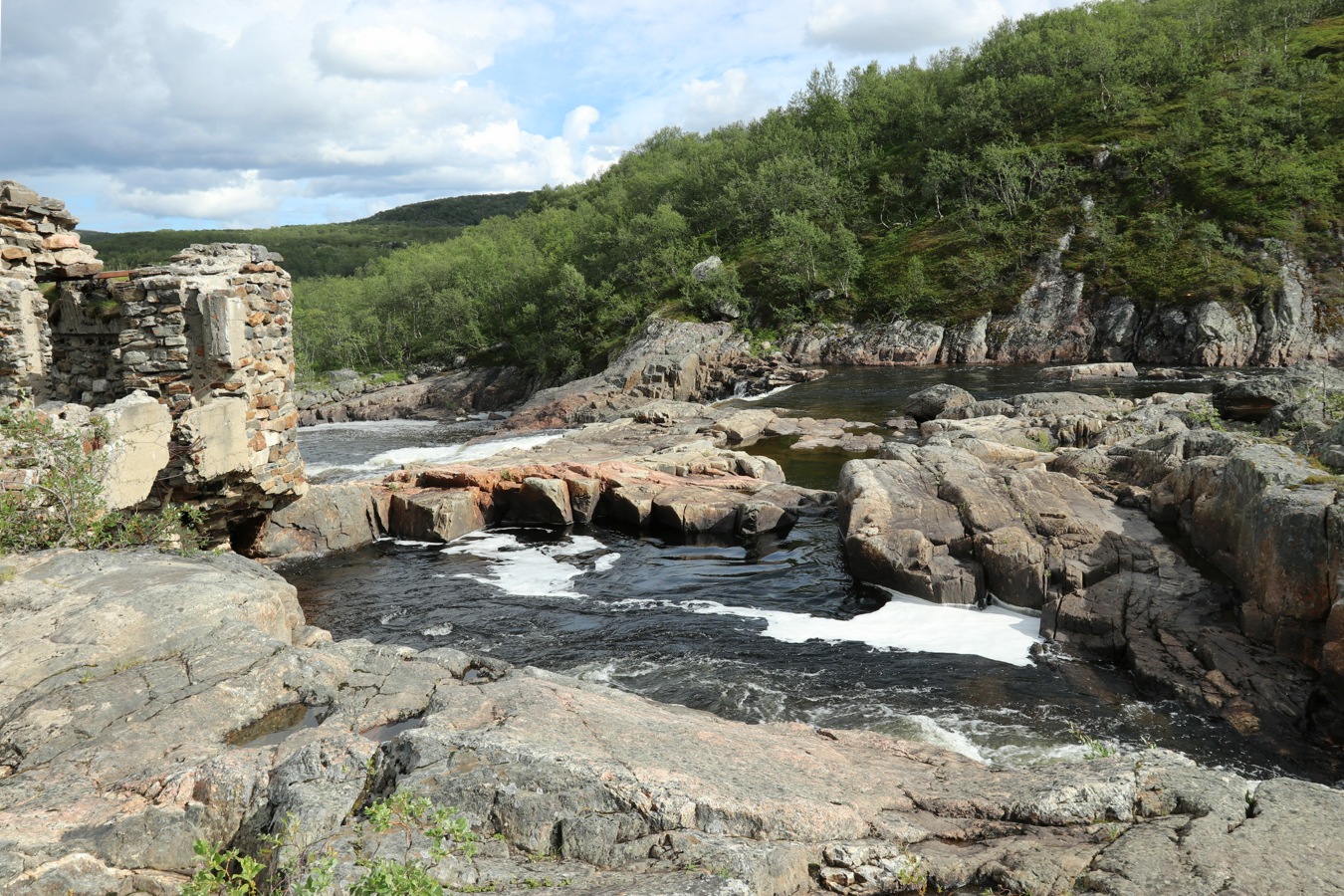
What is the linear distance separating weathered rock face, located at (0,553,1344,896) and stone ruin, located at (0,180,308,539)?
6.04m

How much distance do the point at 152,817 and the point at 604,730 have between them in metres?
3.19

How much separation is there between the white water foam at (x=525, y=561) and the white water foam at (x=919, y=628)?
3167mm

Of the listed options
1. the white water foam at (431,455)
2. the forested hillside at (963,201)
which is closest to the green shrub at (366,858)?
the white water foam at (431,455)

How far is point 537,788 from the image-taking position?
5.71 metres

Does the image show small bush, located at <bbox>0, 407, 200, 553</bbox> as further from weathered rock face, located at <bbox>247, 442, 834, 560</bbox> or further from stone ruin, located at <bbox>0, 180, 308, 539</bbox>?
weathered rock face, located at <bbox>247, 442, 834, 560</bbox>

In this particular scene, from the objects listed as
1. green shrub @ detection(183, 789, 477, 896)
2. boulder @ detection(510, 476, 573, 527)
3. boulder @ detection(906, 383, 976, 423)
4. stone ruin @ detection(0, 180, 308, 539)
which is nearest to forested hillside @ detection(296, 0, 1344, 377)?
boulder @ detection(906, 383, 976, 423)

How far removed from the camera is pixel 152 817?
5.31 meters

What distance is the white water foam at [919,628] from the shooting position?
13391mm

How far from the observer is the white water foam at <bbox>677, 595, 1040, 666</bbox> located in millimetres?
13391

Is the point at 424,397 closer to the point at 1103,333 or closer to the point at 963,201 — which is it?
the point at 1103,333

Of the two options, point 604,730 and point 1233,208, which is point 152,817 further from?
point 1233,208

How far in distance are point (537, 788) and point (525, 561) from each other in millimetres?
13462

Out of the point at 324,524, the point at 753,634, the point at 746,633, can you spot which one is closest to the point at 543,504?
the point at 324,524

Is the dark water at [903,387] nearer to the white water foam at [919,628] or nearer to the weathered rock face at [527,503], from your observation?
the weathered rock face at [527,503]
